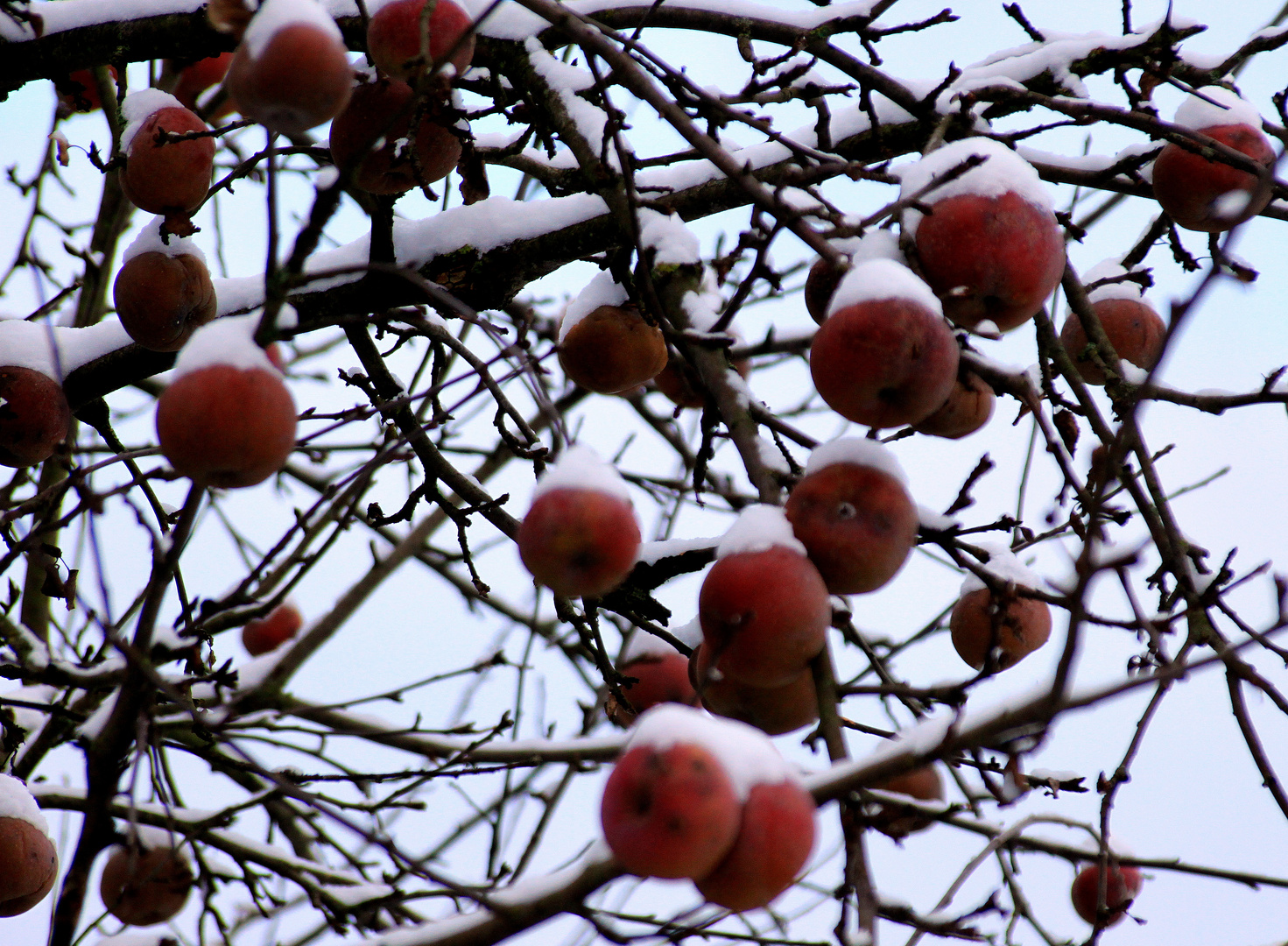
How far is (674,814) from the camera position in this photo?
3.88ft

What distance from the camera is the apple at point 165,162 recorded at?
8.27 ft

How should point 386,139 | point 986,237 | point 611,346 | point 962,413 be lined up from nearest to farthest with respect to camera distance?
point 986,237
point 962,413
point 386,139
point 611,346

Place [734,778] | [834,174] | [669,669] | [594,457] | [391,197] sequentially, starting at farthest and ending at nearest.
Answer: [391,197], [669,669], [834,174], [594,457], [734,778]

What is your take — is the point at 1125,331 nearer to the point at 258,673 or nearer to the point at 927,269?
the point at 927,269

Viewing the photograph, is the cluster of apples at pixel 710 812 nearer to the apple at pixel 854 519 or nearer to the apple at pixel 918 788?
the apple at pixel 854 519

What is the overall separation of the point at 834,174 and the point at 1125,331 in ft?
3.89

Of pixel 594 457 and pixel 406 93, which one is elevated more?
pixel 406 93

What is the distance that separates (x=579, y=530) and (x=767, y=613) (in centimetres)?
29

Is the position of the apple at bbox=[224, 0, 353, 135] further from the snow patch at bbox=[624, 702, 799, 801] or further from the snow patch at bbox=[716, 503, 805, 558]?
the snow patch at bbox=[624, 702, 799, 801]

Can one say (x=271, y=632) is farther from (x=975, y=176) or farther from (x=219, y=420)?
(x=975, y=176)

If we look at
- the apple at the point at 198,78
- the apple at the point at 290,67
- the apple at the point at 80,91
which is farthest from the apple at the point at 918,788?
the apple at the point at 198,78

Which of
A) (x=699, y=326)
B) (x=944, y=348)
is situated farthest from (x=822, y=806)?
(x=699, y=326)

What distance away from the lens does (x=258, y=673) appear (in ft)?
12.2

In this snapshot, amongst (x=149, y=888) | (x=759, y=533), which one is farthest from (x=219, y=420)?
(x=149, y=888)
